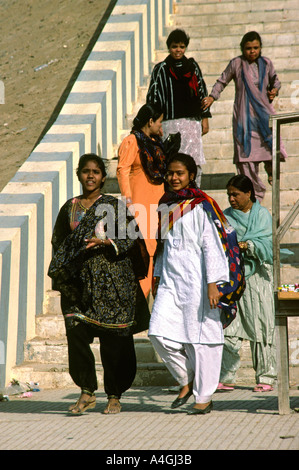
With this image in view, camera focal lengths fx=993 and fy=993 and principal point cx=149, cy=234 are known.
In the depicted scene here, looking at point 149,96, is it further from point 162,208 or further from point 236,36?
point 236,36

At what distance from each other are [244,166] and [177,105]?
918 millimetres

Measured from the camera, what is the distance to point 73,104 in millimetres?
10336

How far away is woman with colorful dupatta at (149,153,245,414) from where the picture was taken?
245 inches

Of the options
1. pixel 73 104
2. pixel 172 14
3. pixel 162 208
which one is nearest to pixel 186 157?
pixel 162 208

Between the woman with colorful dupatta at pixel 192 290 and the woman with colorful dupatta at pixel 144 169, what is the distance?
3.58ft

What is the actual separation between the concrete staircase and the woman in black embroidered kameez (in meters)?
1.11

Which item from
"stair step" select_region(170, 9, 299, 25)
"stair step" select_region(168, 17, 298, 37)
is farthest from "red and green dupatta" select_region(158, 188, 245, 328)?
"stair step" select_region(170, 9, 299, 25)

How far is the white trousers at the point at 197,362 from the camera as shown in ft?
20.4

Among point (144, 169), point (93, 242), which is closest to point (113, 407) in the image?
point (93, 242)

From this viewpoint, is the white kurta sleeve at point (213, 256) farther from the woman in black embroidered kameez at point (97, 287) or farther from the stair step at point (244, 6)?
the stair step at point (244, 6)

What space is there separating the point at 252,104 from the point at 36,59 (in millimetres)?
5110

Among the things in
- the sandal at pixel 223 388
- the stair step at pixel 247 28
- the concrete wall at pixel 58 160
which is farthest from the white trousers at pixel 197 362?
the stair step at pixel 247 28

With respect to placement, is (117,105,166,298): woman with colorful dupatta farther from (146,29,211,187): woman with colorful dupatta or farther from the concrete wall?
the concrete wall
